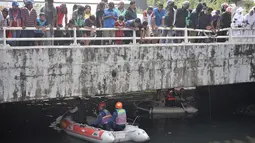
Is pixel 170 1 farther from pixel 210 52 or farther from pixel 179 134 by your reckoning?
pixel 179 134

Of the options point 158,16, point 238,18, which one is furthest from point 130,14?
point 238,18

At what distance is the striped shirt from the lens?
12266 millimetres

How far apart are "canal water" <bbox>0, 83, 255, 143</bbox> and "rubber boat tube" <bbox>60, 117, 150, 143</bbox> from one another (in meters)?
0.49

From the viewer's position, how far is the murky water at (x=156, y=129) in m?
16.1

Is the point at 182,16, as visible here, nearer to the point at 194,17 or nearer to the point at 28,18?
the point at 194,17

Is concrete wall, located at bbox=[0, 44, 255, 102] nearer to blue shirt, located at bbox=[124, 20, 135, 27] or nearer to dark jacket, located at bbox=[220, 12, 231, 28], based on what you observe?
blue shirt, located at bbox=[124, 20, 135, 27]

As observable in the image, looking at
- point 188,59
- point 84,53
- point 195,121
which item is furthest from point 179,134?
point 84,53

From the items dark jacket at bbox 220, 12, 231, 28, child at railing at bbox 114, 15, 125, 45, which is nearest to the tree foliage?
dark jacket at bbox 220, 12, 231, 28

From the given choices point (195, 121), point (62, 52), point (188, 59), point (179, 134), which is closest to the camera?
point (62, 52)

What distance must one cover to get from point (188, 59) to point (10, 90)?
6.72 metres

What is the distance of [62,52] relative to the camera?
40.4 ft

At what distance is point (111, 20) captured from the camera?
1401 centimetres

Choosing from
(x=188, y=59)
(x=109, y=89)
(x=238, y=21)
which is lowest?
(x=109, y=89)

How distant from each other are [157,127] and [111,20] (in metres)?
6.71
